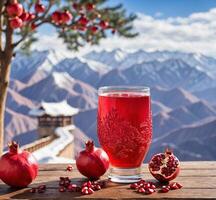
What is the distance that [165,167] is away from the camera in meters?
1.93

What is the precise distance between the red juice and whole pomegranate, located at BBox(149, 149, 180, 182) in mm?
62

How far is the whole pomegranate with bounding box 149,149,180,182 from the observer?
1913 millimetres

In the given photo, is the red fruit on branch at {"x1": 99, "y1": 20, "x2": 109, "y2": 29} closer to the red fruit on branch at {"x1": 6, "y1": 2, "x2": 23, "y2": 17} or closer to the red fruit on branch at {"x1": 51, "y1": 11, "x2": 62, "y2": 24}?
the red fruit on branch at {"x1": 51, "y1": 11, "x2": 62, "y2": 24}

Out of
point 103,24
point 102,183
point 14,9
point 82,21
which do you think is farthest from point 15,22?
point 102,183

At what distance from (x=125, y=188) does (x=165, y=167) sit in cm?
22

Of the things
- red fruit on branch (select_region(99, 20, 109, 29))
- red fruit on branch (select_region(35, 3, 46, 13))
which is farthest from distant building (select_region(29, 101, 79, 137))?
red fruit on branch (select_region(35, 3, 46, 13))

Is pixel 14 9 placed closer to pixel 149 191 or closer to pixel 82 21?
pixel 82 21

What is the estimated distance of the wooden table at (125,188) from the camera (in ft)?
5.52

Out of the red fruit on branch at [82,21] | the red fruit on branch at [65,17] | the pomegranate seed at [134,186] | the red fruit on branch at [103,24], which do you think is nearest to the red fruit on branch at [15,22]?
the red fruit on branch at [65,17]

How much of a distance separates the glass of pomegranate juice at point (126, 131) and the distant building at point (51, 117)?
30.2 m

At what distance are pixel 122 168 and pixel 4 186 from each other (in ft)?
1.57

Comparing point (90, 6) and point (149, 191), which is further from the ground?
point (90, 6)

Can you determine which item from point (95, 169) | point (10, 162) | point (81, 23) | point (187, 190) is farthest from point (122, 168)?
point (81, 23)

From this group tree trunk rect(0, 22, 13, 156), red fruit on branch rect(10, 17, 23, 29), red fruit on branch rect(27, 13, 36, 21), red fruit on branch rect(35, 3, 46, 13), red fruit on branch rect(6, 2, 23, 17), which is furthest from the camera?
red fruit on branch rect(27, 13, 36, 21)
